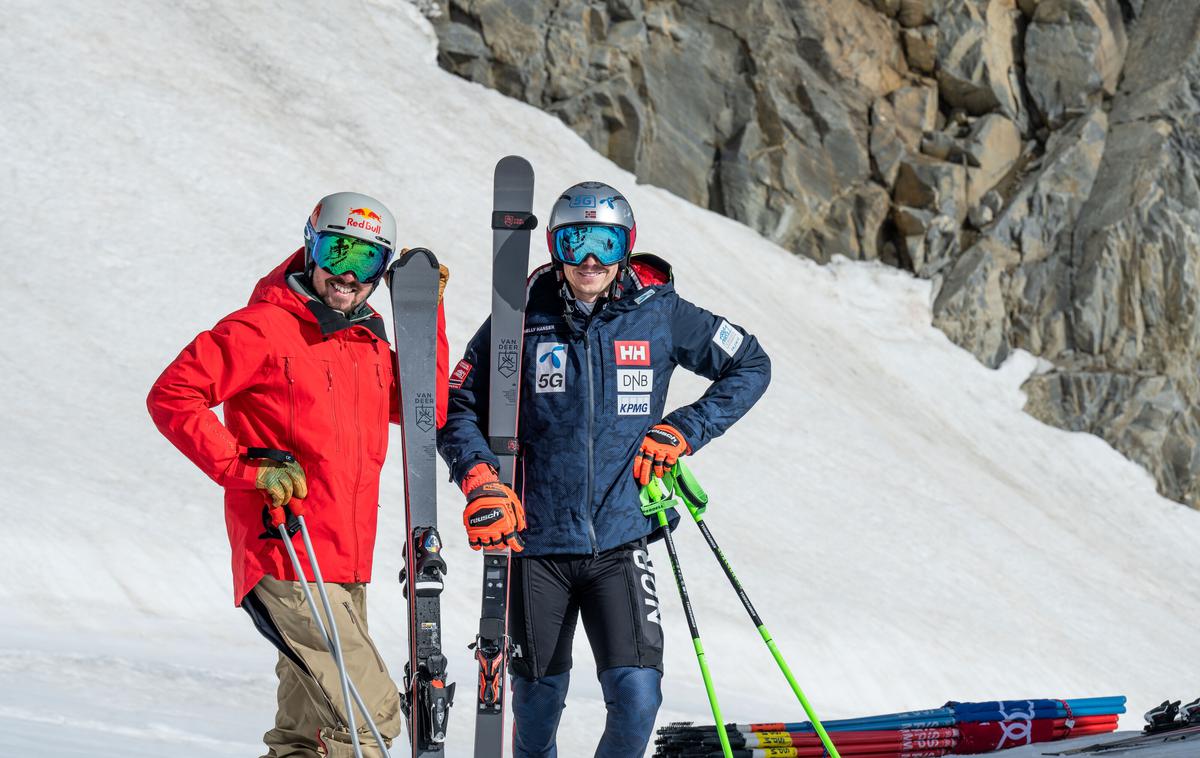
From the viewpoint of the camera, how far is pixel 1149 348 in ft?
83.1

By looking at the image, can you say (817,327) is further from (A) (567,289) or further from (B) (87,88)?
(A) (567,289)

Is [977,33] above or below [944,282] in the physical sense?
above

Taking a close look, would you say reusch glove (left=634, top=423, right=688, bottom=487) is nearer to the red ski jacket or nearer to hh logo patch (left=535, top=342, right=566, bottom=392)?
hh logo patch (left=535, top=342, right=566, bottom=392)

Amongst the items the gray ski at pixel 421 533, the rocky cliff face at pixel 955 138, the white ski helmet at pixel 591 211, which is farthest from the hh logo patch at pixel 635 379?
the rocky cliff face at pixel 955 138

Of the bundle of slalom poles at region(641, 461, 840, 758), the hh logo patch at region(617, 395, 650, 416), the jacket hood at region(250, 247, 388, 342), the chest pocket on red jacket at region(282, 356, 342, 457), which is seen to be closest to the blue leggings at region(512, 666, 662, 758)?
the bundle of slalom poles at region(641, 461, 840, 758)

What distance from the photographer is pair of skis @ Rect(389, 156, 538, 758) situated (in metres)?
4.64

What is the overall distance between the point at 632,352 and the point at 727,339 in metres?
0.47

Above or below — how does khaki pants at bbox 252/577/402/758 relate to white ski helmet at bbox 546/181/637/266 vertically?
below

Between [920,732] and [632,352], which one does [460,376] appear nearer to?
[632,352]

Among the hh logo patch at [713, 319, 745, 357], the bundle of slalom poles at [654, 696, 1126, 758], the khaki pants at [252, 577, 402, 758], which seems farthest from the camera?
the bundle of slalom poles at [654, 696, 1126, 758]

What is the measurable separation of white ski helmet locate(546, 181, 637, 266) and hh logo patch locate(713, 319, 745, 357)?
0.49 metres

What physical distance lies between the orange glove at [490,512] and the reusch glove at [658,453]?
0.49m

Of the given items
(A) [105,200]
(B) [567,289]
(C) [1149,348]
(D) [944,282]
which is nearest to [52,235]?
(A) [105,200]

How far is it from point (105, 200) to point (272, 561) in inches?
548
